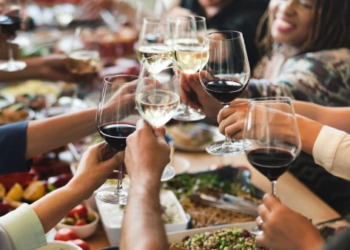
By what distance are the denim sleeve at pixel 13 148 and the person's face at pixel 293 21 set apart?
126 cm

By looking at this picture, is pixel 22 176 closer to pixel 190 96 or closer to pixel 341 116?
pixel 190 96

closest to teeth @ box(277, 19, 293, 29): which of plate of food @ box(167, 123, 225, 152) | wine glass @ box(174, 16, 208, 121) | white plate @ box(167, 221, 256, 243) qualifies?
plate of food @ box(167, 123, 225, 152)

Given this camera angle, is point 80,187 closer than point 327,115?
Yes

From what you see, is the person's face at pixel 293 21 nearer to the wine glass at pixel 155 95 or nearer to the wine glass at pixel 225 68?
the wine glass at pixel 225 68

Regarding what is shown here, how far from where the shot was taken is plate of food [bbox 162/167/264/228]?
5.64 feet

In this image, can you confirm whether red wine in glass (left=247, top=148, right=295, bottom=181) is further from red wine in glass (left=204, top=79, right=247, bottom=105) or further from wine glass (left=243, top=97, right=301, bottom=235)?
red wine in glass (left=204, top=79, right=247, bottom=105)

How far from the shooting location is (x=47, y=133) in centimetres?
165

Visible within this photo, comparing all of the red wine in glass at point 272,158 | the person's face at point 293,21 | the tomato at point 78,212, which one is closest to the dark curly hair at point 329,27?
the person's face at point 293,21

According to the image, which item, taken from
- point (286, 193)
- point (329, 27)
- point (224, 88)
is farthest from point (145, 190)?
point (329, 27)

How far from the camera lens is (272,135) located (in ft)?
3.26

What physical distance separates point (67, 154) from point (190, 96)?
82cm

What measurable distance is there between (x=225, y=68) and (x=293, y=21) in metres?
1.03

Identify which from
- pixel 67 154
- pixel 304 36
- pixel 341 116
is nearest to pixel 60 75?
pixel 67 154

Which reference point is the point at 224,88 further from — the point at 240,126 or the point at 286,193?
the point at 286,193
